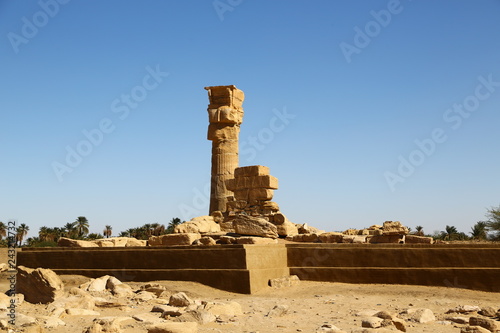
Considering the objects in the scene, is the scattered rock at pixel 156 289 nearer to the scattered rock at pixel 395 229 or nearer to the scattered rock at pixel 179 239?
the scattered rock at pixel 179 239

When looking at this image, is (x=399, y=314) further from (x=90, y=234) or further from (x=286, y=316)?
(x=90, y=234)

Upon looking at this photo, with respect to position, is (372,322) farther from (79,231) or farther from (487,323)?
(79,231)

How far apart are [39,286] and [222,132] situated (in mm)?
11460

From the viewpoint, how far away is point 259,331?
6.48m

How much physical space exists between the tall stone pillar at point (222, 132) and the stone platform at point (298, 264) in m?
7.82

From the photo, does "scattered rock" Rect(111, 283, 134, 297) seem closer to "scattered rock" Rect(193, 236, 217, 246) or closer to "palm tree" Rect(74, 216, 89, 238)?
"scattered rock" Rect(193, 236, 217, 246)

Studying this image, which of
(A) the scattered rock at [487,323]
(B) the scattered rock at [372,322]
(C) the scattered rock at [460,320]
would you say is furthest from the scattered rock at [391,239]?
(B) the scattered rock at [372,322]

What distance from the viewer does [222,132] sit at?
1962 centimetres

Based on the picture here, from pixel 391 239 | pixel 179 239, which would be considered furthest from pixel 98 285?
pixel 391 239

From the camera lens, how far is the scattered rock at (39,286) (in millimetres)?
8836

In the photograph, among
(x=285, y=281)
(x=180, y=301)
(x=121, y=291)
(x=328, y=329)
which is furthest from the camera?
(x=285, y=281)

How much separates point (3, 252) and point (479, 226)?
77.3 feet

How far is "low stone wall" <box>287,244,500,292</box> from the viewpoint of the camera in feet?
32.9

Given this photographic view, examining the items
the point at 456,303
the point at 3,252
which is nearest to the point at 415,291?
the point at 456,303
